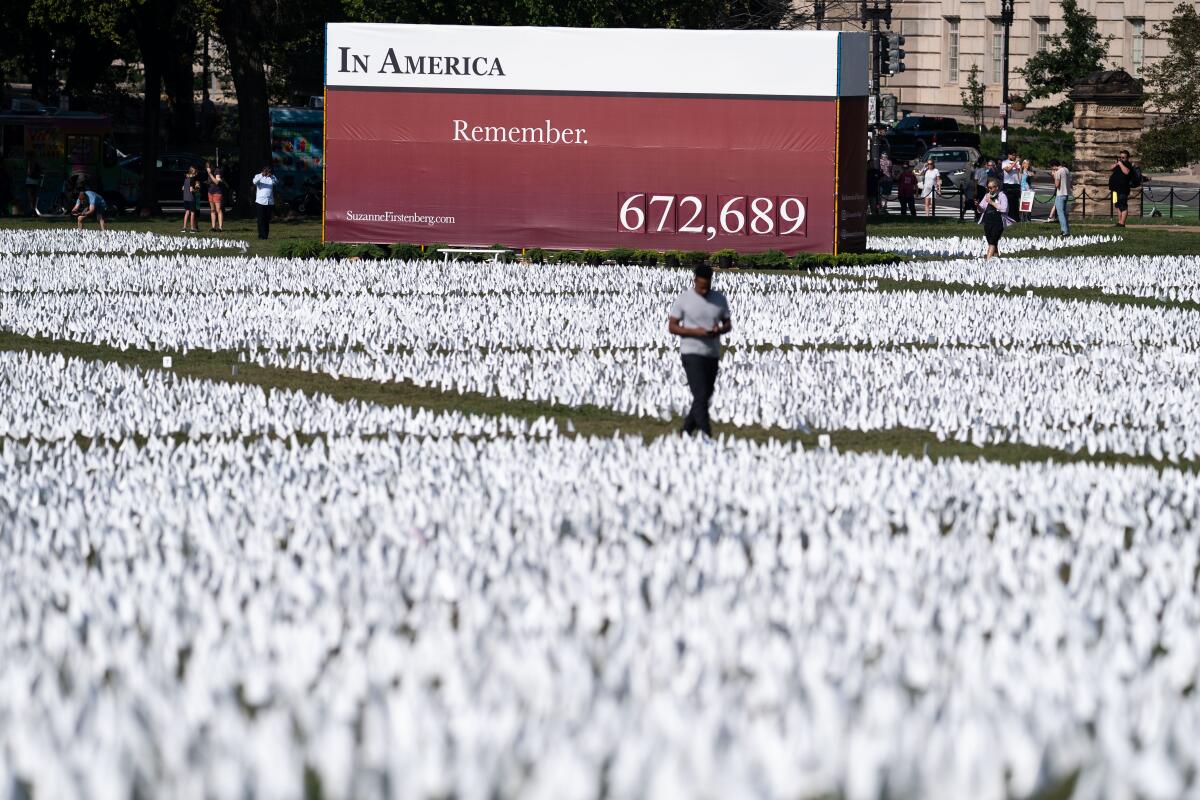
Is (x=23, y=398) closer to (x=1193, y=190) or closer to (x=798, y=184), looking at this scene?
(x=798, y=184)

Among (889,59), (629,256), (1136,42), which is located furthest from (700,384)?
(1136,42)

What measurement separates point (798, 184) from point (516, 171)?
17.7ft

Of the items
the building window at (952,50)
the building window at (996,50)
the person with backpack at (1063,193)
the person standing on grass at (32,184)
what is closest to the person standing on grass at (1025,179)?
the person with backpack at (1063,193)

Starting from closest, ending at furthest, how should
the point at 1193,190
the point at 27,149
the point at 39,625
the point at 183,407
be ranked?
the point at 39,625 → the point at 183,407 → the point at 27,149 → the point at 1193,190

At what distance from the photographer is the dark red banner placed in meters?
37.8

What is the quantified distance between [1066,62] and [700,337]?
70760 mm

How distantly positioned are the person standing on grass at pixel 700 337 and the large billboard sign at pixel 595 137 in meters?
22.1

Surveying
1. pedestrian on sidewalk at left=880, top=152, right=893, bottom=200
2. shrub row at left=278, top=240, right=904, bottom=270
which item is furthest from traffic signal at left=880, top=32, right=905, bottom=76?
shrub row at left=278, top=240, right=904, bottom=270

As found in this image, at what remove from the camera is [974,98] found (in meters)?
86.6

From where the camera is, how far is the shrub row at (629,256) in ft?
122

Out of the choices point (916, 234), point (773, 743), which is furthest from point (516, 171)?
point (773, 743)

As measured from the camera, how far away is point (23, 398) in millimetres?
17844

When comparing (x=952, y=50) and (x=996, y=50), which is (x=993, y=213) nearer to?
(x=996, y=50)

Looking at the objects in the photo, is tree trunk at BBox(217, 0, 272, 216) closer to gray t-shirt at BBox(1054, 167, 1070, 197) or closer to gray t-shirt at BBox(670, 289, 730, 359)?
gray t-shirt at BBox(1054, 167, 1070, 197)
